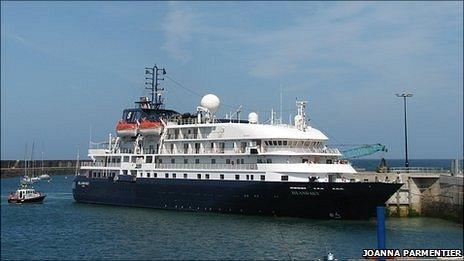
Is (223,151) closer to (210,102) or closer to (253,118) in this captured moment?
(253,118)

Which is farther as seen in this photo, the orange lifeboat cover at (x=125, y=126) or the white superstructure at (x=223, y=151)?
the orange lifeboat cover at (x=125, y=126)

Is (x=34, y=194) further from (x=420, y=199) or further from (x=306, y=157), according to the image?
(x=420, y=199)

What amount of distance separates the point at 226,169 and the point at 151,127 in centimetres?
1103

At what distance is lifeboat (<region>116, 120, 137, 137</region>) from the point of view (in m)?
54.1

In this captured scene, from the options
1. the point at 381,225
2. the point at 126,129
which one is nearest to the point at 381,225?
the point at 381,225

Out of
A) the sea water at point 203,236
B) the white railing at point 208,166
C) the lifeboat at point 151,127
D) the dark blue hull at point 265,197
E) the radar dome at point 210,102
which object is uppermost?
Result: the radar dome at point 210,102

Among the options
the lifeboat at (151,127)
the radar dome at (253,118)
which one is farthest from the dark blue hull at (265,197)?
the radar dome at (253,118)

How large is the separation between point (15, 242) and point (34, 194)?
30.5 metres

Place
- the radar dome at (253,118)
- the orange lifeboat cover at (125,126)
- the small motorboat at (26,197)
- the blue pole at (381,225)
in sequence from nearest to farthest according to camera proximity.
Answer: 1. the blue pole at (381,225)
2. the radar dome at (253,118)
3. the orange lifeboat cover at (125,126)
4. the small motorboat at (26,197)

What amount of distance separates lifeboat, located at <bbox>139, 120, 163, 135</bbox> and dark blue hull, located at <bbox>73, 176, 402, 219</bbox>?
4641mm

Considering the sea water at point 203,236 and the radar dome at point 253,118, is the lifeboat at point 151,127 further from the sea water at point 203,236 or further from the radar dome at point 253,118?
the radar dome at point 253,118

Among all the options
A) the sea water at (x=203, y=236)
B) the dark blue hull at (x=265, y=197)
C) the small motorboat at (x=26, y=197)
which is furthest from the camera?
the small motorboat at (x=26, y=197)

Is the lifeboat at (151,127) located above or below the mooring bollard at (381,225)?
above

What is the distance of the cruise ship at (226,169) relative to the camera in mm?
39594
